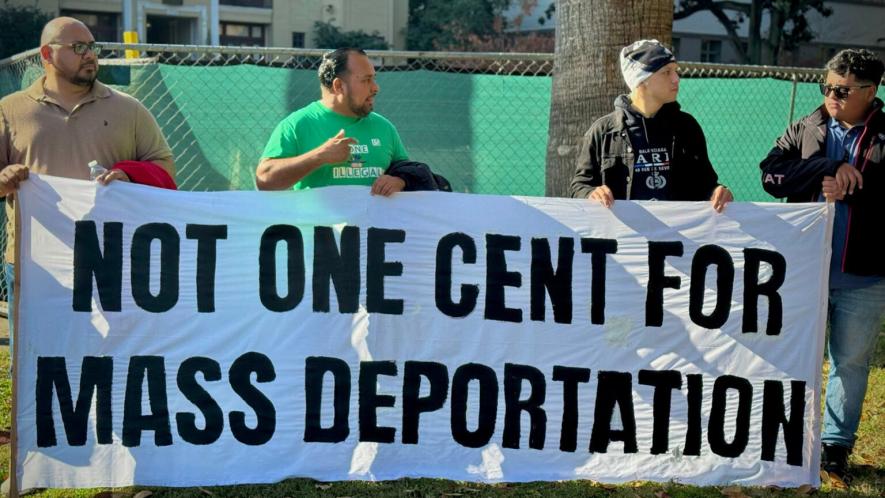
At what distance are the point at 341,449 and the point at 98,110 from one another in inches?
73.1

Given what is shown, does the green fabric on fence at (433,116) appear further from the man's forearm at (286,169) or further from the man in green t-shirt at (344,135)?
the man's forearm at (286,169)

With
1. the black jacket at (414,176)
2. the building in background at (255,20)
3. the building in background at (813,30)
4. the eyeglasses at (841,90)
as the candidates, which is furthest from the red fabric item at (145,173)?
the building in background at (813,30)

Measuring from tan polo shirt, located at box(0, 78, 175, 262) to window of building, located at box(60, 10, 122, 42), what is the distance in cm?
3144

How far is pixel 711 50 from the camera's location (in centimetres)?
4822

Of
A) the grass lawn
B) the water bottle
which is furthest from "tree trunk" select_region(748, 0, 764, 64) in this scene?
the water bottle

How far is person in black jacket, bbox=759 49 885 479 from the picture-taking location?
4.60m

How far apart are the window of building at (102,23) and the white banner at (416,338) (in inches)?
1257

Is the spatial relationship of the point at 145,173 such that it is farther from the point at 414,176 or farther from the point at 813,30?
the point at 813,30

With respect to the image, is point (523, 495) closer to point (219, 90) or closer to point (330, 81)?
point (330, 81)

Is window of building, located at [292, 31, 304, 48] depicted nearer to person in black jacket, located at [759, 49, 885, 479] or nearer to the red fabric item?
the red fabric item

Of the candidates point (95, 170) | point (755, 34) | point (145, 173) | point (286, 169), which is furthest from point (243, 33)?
point (286, 169)

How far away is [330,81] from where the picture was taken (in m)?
4.62

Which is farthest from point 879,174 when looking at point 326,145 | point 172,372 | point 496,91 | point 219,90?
point 219,90

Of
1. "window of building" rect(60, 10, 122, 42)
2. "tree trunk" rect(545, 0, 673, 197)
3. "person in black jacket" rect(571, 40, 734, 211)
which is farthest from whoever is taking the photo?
"window of building" rect(60, 10, 122, 42)
